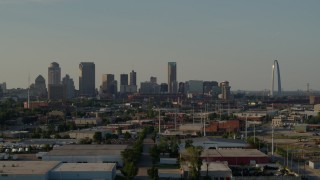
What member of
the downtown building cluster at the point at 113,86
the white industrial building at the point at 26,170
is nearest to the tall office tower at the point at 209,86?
the downtown building cluster at the point at 113,86

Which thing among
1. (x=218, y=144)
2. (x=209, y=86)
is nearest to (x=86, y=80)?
(x=209, y=86)

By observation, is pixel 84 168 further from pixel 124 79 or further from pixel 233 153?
pixel 124 79

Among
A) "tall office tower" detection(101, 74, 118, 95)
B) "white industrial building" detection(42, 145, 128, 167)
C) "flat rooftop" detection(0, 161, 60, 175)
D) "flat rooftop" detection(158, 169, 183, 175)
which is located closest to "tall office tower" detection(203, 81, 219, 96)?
"tall office tower" detection(101, 74, 118, 95)

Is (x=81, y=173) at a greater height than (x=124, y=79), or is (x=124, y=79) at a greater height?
(x=124, y=79)

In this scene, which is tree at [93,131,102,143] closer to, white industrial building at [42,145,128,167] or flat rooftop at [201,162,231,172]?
white industrial building at [42,145,128,167]

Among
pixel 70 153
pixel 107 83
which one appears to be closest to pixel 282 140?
pixel 70 153

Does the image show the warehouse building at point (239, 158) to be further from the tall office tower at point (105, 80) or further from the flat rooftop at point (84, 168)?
the tall office tower at point (105, 80)

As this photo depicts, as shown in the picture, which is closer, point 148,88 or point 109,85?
point 109,85
